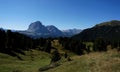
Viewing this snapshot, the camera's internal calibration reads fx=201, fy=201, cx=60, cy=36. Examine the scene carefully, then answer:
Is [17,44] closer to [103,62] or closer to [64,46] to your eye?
[64,46]

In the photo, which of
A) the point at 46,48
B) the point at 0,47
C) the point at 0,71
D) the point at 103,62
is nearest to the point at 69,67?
the point at 103,62

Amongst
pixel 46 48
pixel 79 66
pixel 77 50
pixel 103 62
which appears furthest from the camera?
pixel 77 50

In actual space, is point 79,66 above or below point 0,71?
above

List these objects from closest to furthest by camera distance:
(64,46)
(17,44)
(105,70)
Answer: (105,70) < (17,44) < (64,46)

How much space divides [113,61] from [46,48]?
142 metres

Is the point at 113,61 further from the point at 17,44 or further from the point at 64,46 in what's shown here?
the point at 64,46

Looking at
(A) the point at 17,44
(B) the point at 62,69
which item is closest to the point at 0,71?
(B) the point at 62,69

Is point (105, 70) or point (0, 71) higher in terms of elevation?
point (105, 70)

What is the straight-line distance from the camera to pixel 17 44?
488 feet

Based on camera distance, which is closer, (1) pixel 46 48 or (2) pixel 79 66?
(2) pixel 79 66

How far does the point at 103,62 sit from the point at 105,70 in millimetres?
2659

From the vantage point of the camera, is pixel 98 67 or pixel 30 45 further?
pixel 30 45

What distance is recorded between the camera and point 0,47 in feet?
414

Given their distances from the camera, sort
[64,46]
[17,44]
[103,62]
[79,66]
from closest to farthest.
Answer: [103,62]
[79,66]
[17,44]
[64,46]
